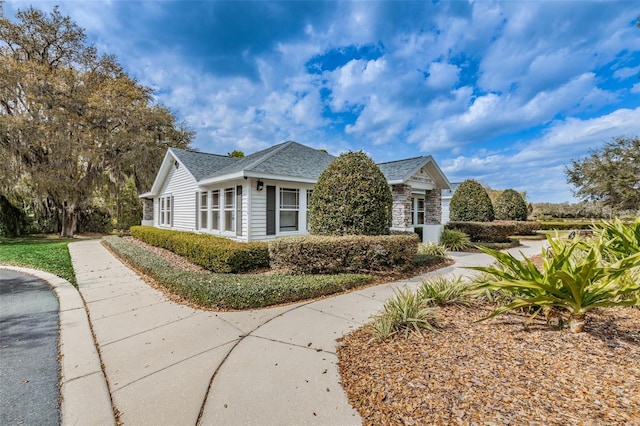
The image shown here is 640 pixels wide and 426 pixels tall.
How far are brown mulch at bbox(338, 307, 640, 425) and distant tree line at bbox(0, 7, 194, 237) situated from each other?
20851mm

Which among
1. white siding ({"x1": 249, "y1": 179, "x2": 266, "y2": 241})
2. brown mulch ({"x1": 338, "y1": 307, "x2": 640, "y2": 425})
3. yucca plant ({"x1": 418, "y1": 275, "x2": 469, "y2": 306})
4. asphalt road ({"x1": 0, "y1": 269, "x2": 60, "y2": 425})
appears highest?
white siding ({"x1": 249, "y1": 179, "x2": 266, "y2": 241})

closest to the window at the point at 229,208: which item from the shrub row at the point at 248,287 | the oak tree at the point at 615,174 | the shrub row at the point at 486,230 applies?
the shrub row at the point at 248,287

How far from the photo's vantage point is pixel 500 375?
243 centimetres

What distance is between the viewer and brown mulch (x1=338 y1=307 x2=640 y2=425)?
78.5 inches

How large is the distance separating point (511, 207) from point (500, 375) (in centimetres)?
1697

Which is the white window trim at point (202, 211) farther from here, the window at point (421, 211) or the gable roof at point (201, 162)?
the window at point (421, 211)

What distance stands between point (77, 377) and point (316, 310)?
3.04 m

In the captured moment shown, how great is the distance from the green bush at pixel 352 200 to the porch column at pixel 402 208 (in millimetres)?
4006

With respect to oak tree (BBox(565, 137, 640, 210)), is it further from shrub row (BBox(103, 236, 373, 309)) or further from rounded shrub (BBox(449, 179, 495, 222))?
shrub row (BBox(103, 236, 373, 309))

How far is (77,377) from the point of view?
2.88m

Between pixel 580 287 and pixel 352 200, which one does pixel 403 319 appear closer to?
pixel 580 287

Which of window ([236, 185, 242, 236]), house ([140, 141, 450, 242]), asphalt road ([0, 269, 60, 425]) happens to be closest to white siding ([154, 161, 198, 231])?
house ([140, 141, 450, 242])

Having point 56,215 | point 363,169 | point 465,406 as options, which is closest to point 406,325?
point 465,406

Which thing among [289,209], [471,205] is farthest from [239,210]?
[471,205]
